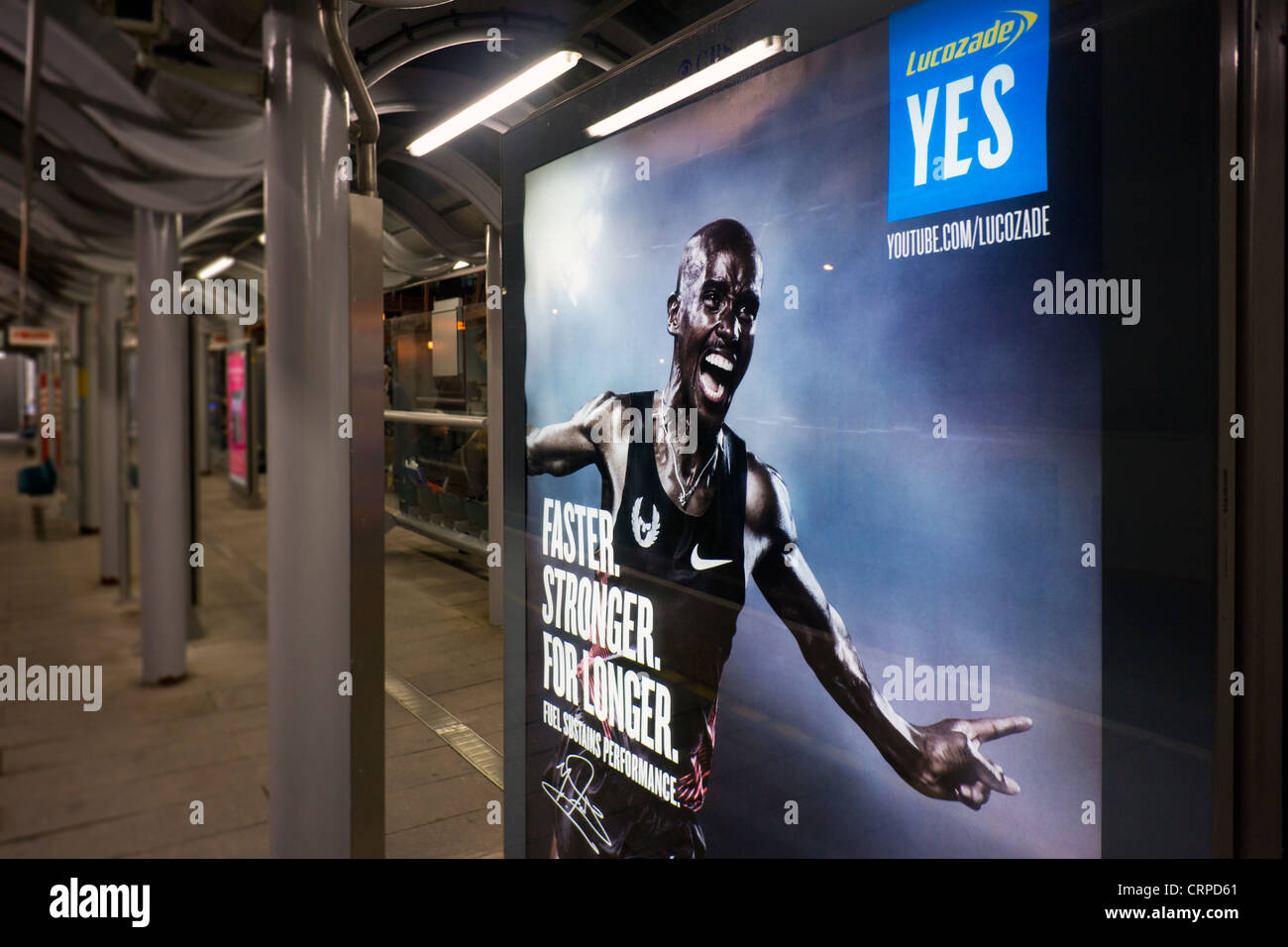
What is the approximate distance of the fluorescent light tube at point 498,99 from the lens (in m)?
3.18

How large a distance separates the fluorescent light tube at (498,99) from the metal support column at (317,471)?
88 cm

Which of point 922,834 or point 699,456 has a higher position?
point 699,456

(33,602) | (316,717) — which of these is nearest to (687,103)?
(316,717)

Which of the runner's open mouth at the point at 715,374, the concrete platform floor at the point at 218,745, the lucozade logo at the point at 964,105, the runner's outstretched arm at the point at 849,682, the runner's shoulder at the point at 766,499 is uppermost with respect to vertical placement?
the lucozade logo at the point at 964,105

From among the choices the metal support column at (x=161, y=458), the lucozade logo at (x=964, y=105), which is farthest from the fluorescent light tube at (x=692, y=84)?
the metal support column at (x=161, y=458)

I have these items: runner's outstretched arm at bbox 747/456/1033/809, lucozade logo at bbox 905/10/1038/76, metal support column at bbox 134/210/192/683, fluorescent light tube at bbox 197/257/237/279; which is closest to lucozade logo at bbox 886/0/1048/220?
lucozade logo at bbox 905/10/1038/76

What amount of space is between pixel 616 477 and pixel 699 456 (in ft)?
0.99

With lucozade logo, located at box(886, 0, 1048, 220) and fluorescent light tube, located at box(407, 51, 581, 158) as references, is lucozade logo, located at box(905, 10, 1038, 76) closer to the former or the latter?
lucozade logo, located at box(886, 0, 1048, 220)

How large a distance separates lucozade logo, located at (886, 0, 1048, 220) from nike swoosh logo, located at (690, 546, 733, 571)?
688mm

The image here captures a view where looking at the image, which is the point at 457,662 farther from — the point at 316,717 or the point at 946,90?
the point at 946,90

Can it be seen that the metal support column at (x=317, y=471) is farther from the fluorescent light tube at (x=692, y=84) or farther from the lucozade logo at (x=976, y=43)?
the lucozade logo at (x=976, y=43)
